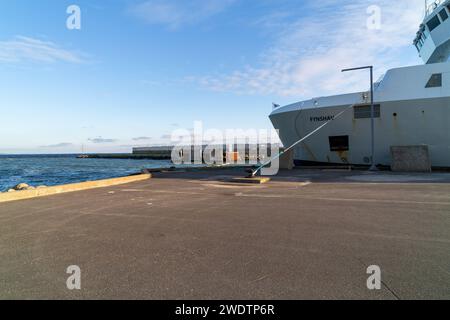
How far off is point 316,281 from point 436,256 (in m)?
1.78

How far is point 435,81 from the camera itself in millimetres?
13398

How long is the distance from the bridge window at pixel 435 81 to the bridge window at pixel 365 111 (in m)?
2.19

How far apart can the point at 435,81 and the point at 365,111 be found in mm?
3080

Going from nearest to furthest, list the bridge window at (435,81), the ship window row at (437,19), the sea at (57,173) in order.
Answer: the bridge window at (435,81) → the ship window row at (437,19) → the sea at (57,173)

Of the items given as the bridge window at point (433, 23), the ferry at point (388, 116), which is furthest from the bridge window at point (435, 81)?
the bridge window at point (433, 23)

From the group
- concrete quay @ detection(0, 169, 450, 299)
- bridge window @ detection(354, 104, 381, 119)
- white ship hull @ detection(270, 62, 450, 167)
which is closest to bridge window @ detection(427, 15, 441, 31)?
white ship hull @ detection(270, 62, 450, 167)

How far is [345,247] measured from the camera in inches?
156

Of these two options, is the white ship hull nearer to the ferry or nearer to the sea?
the ferry

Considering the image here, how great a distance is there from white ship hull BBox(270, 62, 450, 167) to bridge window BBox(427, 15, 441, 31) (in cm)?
542

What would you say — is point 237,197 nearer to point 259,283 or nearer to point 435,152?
point 259,283

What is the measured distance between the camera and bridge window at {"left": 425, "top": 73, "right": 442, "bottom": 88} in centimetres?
1332

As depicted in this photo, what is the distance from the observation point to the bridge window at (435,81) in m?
13.3

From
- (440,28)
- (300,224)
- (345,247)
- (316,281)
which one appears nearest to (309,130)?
(440,28)

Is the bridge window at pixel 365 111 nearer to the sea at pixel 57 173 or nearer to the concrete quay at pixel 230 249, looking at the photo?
the concrete quay at pixel 230 249
